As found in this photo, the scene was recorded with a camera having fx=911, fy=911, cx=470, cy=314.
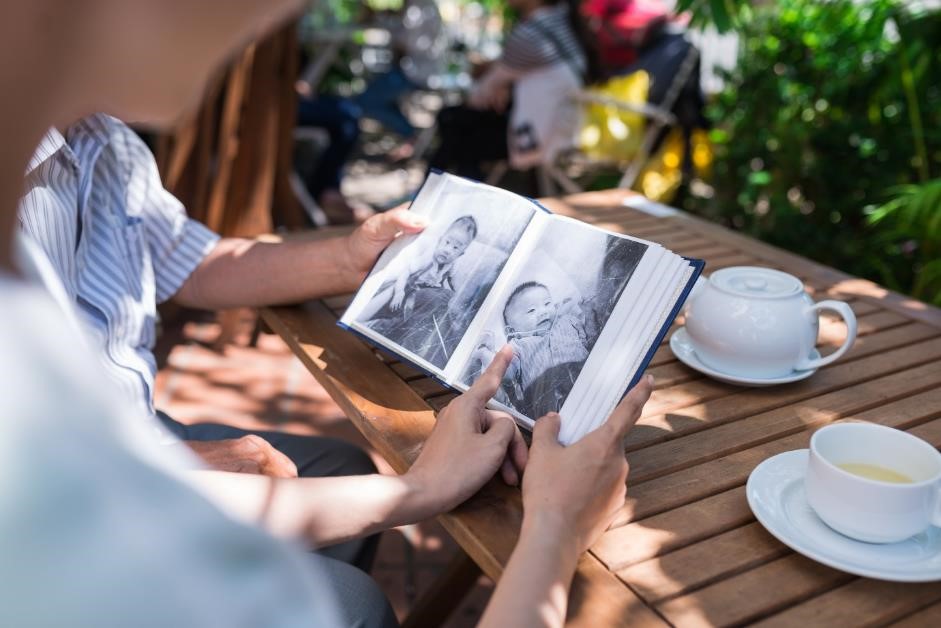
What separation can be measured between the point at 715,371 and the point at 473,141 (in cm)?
354

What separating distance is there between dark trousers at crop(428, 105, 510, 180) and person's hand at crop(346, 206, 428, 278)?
3271 millimetres

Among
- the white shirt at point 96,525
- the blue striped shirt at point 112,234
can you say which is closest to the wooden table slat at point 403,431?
the blue striped shirt at point 112,234

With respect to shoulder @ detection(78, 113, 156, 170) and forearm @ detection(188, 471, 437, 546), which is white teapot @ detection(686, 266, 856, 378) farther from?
shoulder @ detection(78, 113, 156, 170)

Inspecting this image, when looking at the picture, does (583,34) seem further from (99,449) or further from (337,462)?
(99,449)

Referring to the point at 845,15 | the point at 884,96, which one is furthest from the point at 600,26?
the point at 884,96

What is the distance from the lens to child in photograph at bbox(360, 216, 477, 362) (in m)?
1.28

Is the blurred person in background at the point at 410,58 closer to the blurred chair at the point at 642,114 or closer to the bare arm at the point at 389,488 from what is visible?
the blurred chair at the point at 642,114

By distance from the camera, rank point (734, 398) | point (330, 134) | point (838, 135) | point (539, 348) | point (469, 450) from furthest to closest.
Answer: point (330, 134), point (838, 135), point (734, 398), point (539, 348), point (469, 450)

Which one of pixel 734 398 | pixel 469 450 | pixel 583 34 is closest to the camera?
pixel 469 450

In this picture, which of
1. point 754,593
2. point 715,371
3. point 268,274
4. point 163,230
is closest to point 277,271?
point 268,274

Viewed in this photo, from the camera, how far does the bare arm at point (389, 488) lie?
954 mm

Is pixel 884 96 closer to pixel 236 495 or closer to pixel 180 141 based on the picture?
pixel 180 141

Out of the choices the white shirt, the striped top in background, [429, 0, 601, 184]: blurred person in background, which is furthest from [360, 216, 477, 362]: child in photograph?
the striped top in background

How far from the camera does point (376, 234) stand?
1424mm
